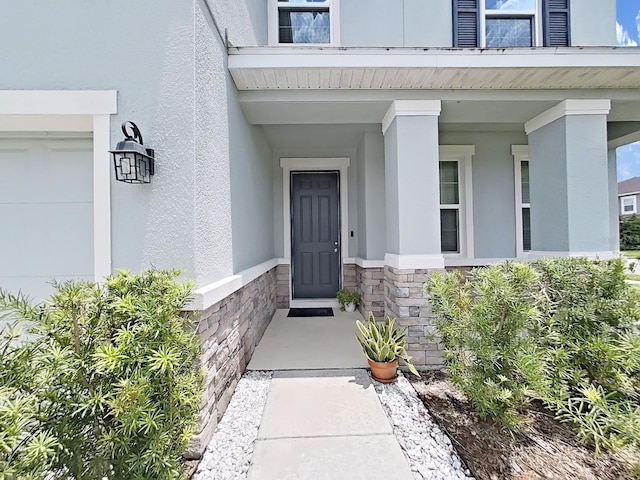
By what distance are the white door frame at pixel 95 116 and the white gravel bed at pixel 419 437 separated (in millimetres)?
2702

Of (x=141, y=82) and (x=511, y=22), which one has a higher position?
(x=511, y=22)

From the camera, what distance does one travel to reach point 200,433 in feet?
7.54

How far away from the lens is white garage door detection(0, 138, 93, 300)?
262 cm

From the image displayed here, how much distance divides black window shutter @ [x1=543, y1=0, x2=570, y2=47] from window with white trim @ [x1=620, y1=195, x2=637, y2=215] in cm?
2759

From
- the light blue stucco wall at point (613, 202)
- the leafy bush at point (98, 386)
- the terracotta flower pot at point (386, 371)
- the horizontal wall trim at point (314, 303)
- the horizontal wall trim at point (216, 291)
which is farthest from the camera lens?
the horizontal wall trim at point (314, 303)

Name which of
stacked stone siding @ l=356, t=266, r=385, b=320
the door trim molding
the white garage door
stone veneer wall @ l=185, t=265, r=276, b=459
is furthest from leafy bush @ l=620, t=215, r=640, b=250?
the white garage door

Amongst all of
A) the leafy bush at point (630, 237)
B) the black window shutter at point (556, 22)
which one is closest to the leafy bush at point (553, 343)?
the black window shutter at point (556, 22)

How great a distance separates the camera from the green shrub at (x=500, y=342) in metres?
2.23

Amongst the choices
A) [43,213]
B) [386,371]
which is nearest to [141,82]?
[43,213]

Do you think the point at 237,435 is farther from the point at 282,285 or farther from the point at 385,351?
the point at 282,285

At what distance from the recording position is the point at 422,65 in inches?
131

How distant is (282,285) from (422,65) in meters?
4.53

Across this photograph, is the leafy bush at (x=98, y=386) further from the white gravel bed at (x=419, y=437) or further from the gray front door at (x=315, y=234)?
the gray front door at (x=315, y=234)

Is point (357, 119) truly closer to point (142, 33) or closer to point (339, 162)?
point (339, 162)
